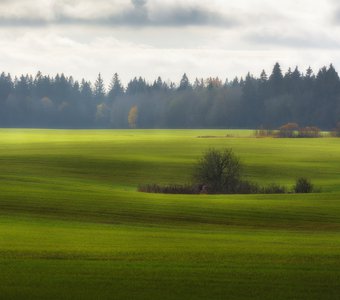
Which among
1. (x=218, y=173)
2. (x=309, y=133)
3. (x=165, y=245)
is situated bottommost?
(x=165, y=245)

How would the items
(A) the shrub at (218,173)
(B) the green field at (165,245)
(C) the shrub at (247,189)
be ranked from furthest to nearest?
1. (A) the shrub at (218,173)
2. (C) the shrub at (247,189)
3. (B) the green field at (165,245)

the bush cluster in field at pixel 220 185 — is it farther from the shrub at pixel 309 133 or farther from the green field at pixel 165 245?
the shrub at pixel 309 133

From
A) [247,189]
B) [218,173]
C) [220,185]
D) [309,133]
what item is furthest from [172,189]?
[309,133]

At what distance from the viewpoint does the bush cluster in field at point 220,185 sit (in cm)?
5088

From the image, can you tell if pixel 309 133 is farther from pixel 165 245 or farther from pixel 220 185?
pixel 165 245

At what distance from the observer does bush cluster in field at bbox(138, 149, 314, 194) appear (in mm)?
50875

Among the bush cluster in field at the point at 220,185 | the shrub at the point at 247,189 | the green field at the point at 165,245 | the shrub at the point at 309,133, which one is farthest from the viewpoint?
the shrub at the point at 309,133

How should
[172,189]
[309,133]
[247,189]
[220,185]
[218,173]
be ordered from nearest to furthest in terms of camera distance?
[172,189]
[247,189]
[220,185]
[218,173]
[309,133]

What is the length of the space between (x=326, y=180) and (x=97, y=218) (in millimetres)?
35525

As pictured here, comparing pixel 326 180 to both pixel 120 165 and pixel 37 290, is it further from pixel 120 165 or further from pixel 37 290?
pixel 37 290

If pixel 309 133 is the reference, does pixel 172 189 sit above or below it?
below

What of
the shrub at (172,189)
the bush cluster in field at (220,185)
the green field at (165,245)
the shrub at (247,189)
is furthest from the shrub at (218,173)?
the green field at (165,245)

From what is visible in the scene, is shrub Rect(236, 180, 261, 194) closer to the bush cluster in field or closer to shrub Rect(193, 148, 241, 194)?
the bush cluster in field

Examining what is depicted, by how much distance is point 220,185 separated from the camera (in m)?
53.1
